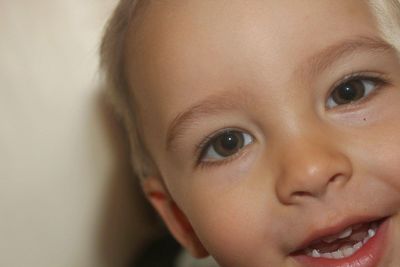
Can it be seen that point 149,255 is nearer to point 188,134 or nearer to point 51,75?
point 51,75

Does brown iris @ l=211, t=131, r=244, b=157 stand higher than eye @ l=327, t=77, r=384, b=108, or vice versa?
eye @ l=327, t=77, r=384, b=108

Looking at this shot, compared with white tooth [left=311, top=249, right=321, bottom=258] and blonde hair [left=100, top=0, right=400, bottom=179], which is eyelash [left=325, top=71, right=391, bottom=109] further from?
white tooth [left=311, top=249, right=321, bottom=258]

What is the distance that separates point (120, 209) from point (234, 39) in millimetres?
580

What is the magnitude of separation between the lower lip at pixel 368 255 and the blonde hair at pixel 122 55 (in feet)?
0.80

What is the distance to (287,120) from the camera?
30.6 inches

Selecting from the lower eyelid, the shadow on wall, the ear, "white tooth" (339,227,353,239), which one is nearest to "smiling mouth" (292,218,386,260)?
"white tooth" (339,227,353,239)

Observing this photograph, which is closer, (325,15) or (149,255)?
(325,15)

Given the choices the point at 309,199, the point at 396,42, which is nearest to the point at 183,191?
the point at 309,199

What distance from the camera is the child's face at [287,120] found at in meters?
0.76

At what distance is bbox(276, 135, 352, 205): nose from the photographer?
2.42ft

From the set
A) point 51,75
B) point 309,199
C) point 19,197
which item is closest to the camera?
point 309,199

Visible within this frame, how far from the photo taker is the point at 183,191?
0.91 metres

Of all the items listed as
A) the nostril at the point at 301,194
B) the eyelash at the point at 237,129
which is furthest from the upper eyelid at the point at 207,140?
the nostril at the point at 301,194

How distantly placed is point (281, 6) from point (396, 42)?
0.56 feet
